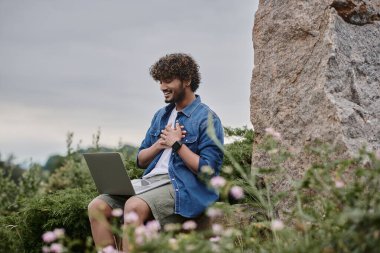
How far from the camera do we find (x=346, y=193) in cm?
282

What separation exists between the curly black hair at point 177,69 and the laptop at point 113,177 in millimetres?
883

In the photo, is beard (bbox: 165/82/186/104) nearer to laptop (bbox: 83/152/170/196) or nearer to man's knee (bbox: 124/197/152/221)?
laptop (bbox: 83/152/170/196)

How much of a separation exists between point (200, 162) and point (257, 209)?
3.72 ft

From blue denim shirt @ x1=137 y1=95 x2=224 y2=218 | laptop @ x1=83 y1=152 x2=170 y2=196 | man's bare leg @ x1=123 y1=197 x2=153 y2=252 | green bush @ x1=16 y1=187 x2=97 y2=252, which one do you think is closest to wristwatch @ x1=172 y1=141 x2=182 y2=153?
blue denim shirt @ x1=137 y1=95 x2=224 y2=218

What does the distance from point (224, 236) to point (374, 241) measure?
26.6 inches

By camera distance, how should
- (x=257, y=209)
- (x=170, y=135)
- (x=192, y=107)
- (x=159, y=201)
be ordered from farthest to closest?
(x=257, y=209), (x=192, y=107), (x=170, y=135), (x=159, y=201)

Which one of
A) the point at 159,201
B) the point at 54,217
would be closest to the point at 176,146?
the point at 159,201

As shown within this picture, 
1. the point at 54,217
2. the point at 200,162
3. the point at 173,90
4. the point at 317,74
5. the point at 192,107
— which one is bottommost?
the point at 54,217

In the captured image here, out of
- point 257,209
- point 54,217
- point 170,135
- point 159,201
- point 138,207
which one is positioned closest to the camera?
point 138,207

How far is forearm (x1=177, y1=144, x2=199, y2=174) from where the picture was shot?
427 centimetres

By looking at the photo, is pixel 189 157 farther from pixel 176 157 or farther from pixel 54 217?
pixel 54 217

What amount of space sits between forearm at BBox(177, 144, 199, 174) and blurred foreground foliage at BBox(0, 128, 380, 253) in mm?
329

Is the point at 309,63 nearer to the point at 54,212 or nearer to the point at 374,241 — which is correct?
the point at 374,241

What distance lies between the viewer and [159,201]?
4.31 metres
